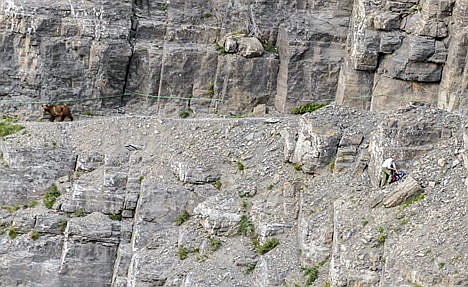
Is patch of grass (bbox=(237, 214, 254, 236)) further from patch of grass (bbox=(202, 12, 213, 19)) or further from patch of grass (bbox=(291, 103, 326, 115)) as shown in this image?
patch of grass (bbox=(202, 12, 213, 19))

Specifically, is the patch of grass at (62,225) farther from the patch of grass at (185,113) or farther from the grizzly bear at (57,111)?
the patch of grass at (185,113)

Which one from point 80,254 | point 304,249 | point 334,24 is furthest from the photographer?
point 334,24

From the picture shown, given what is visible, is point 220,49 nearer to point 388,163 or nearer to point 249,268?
point 249,268

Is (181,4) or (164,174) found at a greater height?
(181,4)

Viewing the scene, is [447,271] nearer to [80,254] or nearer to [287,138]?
[287,138]

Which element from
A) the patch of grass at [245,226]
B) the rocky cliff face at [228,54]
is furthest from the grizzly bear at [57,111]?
the patch of grass at [245,226]

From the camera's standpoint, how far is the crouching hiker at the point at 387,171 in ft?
122

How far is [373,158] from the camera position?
126 ft

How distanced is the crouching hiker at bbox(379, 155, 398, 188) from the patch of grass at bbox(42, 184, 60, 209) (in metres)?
11.4

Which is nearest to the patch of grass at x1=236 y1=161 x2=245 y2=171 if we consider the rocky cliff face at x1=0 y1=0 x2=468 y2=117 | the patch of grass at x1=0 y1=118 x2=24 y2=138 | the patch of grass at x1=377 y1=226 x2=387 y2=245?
the rocky cliff face at x1=0 y1=0 x2=468 y2=117

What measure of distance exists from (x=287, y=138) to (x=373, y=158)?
4321 millimetres

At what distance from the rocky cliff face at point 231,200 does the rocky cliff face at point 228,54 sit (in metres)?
2.11

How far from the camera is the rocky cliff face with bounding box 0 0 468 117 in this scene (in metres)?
45.3

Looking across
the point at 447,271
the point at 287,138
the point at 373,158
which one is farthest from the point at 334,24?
the point at 447,271
